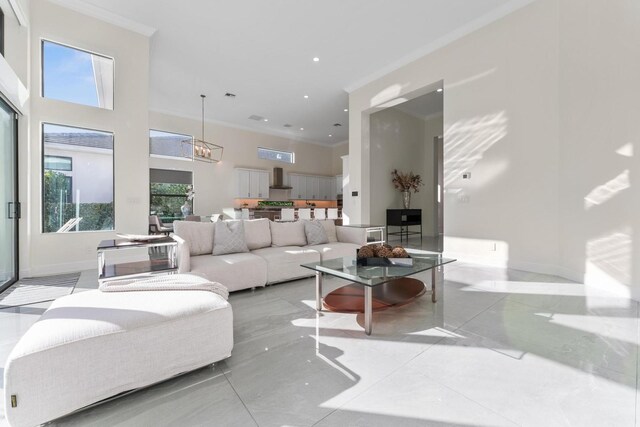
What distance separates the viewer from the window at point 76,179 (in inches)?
163

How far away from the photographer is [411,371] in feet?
5.33

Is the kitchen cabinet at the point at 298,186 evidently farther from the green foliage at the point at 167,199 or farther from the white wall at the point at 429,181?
the white wall at the point at 429,181

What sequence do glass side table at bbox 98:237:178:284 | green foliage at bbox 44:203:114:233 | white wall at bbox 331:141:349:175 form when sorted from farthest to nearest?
white wall at bbox 331:141:349:175 → green foliage at bbox 44:203:114:233 → glass side table at bbox 98:237:178:284

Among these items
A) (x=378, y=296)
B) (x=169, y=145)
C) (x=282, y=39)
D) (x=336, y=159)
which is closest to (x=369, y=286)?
(x=378, y=296)

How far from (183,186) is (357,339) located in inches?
318

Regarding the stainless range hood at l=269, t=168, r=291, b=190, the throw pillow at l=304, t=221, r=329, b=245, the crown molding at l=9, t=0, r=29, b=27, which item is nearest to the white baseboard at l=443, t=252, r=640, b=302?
the throw pillow at l=304, t=221, r=329, b=245

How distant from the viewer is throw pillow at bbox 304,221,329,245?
13.8ft

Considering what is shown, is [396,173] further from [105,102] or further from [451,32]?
[105,102]

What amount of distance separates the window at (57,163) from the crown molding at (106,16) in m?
2.20

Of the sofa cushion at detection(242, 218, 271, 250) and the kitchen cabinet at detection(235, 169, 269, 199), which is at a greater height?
the kitchen cabinet at detection(235, 169, 269, 199)

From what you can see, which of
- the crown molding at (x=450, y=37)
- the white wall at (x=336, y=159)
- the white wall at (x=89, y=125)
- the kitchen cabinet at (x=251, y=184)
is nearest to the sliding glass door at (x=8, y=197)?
the white wall at (x=89, y=125)

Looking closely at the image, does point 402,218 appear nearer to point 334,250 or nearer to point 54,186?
point 334,250

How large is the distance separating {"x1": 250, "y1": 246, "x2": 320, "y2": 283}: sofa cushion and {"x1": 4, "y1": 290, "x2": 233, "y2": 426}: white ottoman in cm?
158

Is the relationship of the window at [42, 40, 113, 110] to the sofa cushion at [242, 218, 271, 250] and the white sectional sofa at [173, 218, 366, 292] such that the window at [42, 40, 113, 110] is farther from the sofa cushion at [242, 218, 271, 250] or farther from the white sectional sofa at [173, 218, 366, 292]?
the sofa cushion at [242, 218, 271, 250]
